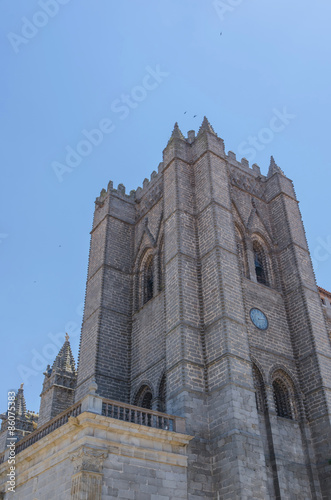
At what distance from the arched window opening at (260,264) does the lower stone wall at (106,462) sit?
923cm

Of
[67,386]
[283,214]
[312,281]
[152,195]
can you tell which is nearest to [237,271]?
[312,281]

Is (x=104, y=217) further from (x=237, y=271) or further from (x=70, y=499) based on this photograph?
(x=70, y=499)

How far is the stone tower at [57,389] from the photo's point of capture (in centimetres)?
2477

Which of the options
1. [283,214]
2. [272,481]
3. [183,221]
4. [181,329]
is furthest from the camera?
[283,214]

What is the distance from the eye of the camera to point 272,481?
15523 mm

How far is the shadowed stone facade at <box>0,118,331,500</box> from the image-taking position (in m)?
13.9

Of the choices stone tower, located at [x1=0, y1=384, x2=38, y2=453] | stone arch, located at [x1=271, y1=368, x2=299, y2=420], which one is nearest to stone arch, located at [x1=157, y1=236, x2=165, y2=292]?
stone arch, located at [x1=271, y1=368, x2=299, y2=420]

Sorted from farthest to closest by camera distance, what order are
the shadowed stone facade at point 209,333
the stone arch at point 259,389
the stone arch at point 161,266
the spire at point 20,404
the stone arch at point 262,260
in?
1. the spire at point 20,404
2. the stone arch at point 262,260
3. the stone arch at point 161,266
4. the stone arch at point 259,389
5. the shadowed stone facade at point 209,333

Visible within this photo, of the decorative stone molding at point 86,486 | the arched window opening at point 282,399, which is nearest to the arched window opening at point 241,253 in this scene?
the arched window opening at point 282,399

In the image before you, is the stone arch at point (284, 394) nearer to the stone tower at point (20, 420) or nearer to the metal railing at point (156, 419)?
the metal railing at point (156, 419)

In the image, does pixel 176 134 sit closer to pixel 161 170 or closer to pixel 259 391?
pixel 161 170

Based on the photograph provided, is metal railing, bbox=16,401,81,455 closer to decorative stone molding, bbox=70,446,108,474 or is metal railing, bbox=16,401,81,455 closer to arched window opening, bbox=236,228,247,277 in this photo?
decorative stone molding, bbox=70,446,108,474

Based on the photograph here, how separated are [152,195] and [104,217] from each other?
255cm

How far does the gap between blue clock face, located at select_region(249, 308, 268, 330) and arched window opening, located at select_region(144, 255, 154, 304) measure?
16.1ft
